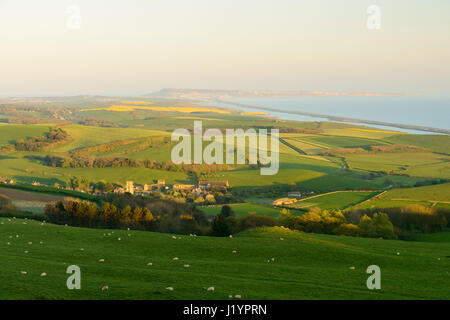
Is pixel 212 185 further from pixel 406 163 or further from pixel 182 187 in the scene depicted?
pixel 406 163

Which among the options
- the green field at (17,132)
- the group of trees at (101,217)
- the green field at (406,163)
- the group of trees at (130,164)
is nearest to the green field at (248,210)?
the group of trees at (101,217)

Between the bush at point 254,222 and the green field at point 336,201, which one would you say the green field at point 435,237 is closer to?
the bush at point 254,222

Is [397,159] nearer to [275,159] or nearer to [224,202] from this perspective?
[275,159]

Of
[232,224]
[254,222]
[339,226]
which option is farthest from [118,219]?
[339,226]

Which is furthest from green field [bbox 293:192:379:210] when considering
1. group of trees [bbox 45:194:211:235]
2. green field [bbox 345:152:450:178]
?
group of trees [bbox 45:194:211:235]

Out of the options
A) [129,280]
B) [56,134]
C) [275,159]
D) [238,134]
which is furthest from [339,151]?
[129,280]
